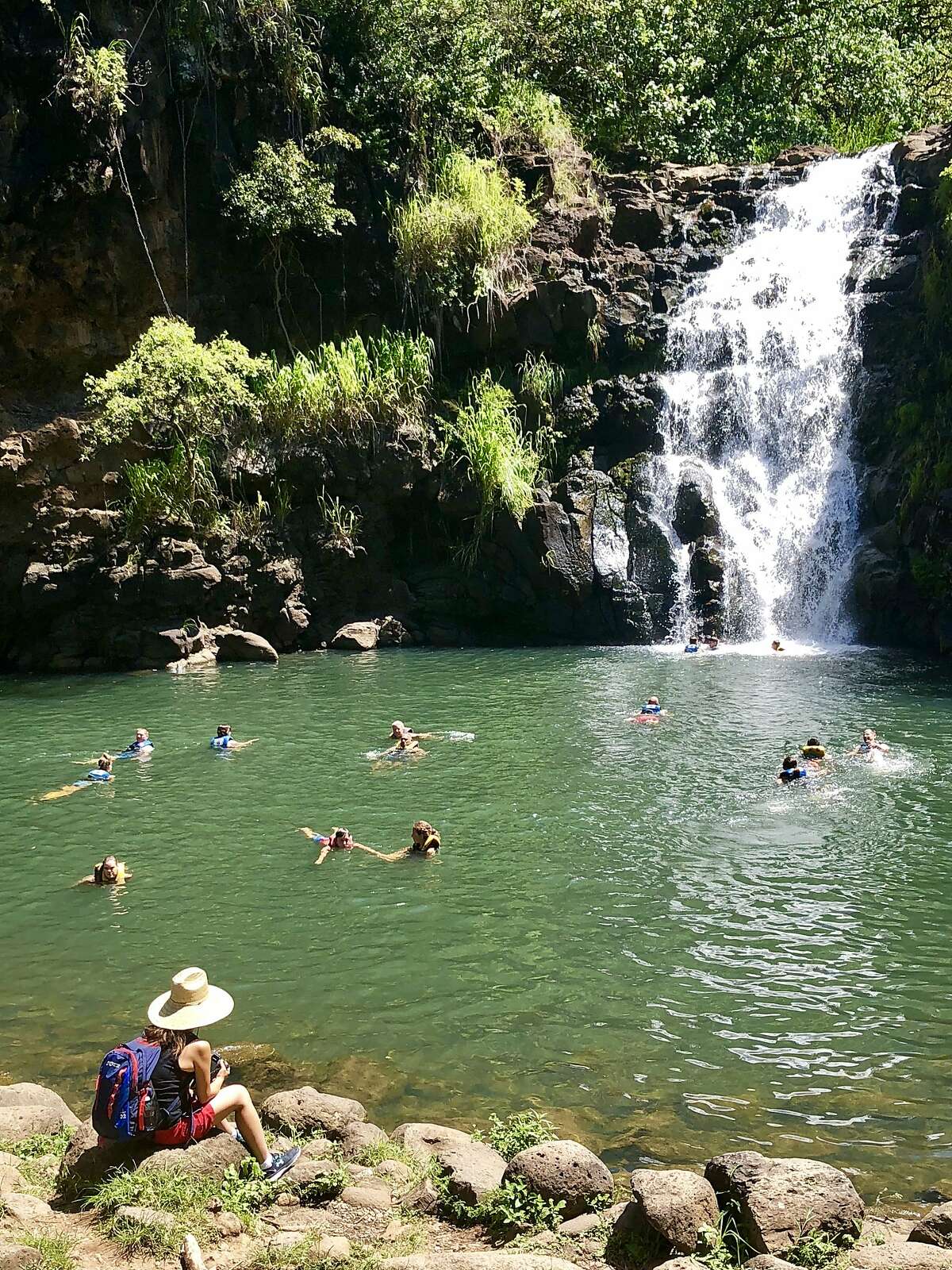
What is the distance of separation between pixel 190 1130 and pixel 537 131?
1362 inches

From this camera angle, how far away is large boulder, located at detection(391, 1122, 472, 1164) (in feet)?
22.1

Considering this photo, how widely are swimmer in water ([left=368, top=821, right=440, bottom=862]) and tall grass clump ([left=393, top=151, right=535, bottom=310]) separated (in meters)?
22.3

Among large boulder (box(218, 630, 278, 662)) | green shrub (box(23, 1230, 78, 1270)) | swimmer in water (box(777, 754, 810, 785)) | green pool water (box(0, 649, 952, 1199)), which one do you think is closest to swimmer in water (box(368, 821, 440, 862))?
green pool water (box(0, 649, 952, 1199))

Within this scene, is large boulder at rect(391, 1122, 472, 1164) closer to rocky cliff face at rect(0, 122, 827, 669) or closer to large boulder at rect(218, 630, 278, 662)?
large boulder at rect(218, 630, 278, 662)

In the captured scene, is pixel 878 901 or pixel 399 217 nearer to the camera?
pixel 878 901

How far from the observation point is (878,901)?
36.8ft

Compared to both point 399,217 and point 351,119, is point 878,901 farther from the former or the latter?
point 351,119

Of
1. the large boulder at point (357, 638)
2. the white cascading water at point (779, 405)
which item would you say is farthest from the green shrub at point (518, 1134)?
the large boulder at point (357, 638)

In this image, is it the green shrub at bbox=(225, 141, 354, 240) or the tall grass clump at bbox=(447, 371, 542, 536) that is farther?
the green shrub at bbox=(225, 141, 354, 240)

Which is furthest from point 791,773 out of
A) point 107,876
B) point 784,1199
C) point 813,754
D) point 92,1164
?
point 92,1164

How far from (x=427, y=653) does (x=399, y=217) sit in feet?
43.2

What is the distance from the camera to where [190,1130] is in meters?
6.72

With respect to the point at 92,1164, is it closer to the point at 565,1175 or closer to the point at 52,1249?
the point at 52,1249

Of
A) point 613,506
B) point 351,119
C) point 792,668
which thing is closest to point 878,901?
point 792,668
